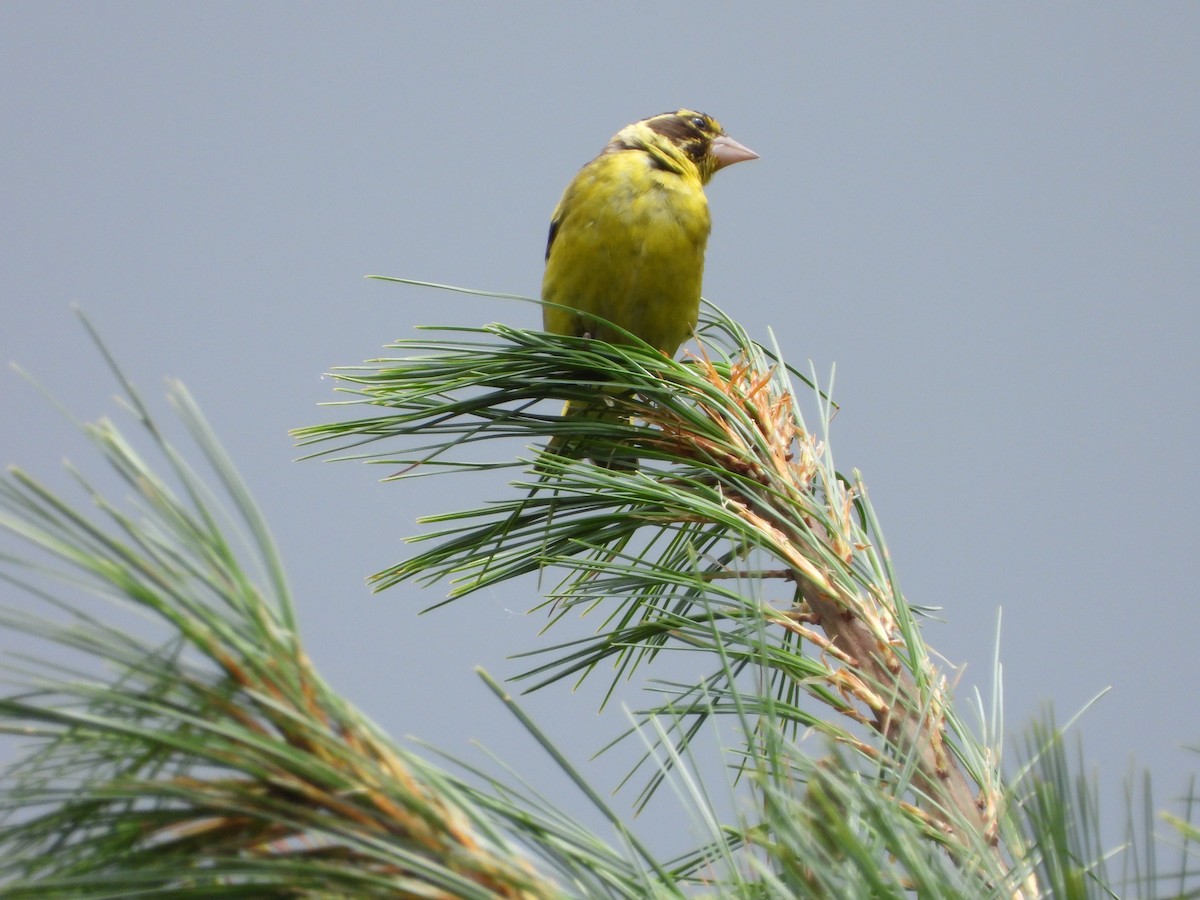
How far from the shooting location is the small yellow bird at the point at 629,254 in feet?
7.06

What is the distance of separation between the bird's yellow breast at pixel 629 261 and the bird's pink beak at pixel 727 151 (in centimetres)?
58

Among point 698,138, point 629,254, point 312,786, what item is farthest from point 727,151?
point 312,786

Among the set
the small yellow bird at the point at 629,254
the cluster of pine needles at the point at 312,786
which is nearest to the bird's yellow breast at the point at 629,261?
the small yellow bird at the point at 629,254

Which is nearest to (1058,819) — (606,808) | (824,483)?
(606,808)

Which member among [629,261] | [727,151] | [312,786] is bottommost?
[312,786]

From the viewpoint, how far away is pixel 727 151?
9.30 feet

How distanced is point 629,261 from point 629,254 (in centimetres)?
1

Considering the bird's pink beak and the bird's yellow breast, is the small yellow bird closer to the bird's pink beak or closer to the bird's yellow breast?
Answer: the bird's yellow breast

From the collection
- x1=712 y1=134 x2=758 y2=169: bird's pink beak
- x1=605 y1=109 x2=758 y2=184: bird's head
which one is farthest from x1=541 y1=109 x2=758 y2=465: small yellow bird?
x1=712 y1=134 x2=758 y2=169: bird's pink beak

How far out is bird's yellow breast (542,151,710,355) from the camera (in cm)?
215

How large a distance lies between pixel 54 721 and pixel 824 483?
2.64 feet

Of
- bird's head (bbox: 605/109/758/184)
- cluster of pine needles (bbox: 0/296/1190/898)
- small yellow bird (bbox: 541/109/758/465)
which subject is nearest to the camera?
cluster of pine needles (bbox: 0/296/1190/898)

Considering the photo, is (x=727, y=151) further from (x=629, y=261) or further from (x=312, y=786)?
(x=312, y=786)

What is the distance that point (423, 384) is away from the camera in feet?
4.01
